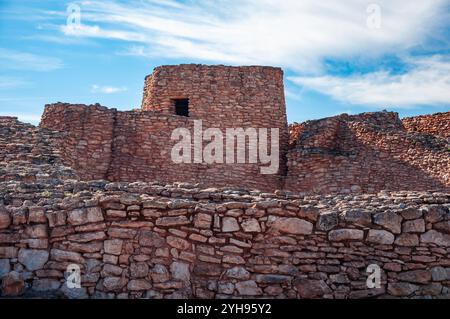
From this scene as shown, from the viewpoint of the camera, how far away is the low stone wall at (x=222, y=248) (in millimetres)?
6465

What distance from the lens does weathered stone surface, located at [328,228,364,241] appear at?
6.50m

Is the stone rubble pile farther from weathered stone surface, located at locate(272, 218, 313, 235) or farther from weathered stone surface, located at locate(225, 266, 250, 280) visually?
weathered stone surface, located at locate(272, 218, 313, 235)

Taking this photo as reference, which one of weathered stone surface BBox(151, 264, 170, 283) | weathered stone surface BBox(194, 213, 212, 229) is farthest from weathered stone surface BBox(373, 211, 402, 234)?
weathered stone surface BBox(151, 264, 170, 283)

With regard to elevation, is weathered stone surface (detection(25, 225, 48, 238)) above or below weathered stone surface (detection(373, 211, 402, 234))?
below

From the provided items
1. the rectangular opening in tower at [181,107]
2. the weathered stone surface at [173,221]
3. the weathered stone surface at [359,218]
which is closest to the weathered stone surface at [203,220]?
the weathered stone surface at [173,221]

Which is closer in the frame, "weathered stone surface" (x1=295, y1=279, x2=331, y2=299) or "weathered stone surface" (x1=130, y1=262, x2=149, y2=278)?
"weathered stone surface" (x1=295, y1=279, x2=331, y2=299)

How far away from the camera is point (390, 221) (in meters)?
6.51

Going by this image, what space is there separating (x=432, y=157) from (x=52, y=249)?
10.6 metres

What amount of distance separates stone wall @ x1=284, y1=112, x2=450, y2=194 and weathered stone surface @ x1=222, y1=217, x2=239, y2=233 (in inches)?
311

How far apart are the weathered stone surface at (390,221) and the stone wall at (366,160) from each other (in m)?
7.40

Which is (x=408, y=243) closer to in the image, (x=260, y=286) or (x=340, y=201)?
(x=340, y=201)

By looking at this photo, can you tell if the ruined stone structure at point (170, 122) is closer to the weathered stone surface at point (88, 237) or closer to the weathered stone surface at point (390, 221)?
the weathered stone surface at point (88, 237)

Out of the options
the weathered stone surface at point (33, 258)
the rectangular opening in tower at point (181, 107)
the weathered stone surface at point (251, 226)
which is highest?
the rectangular opening in tower at point (181, 107)
